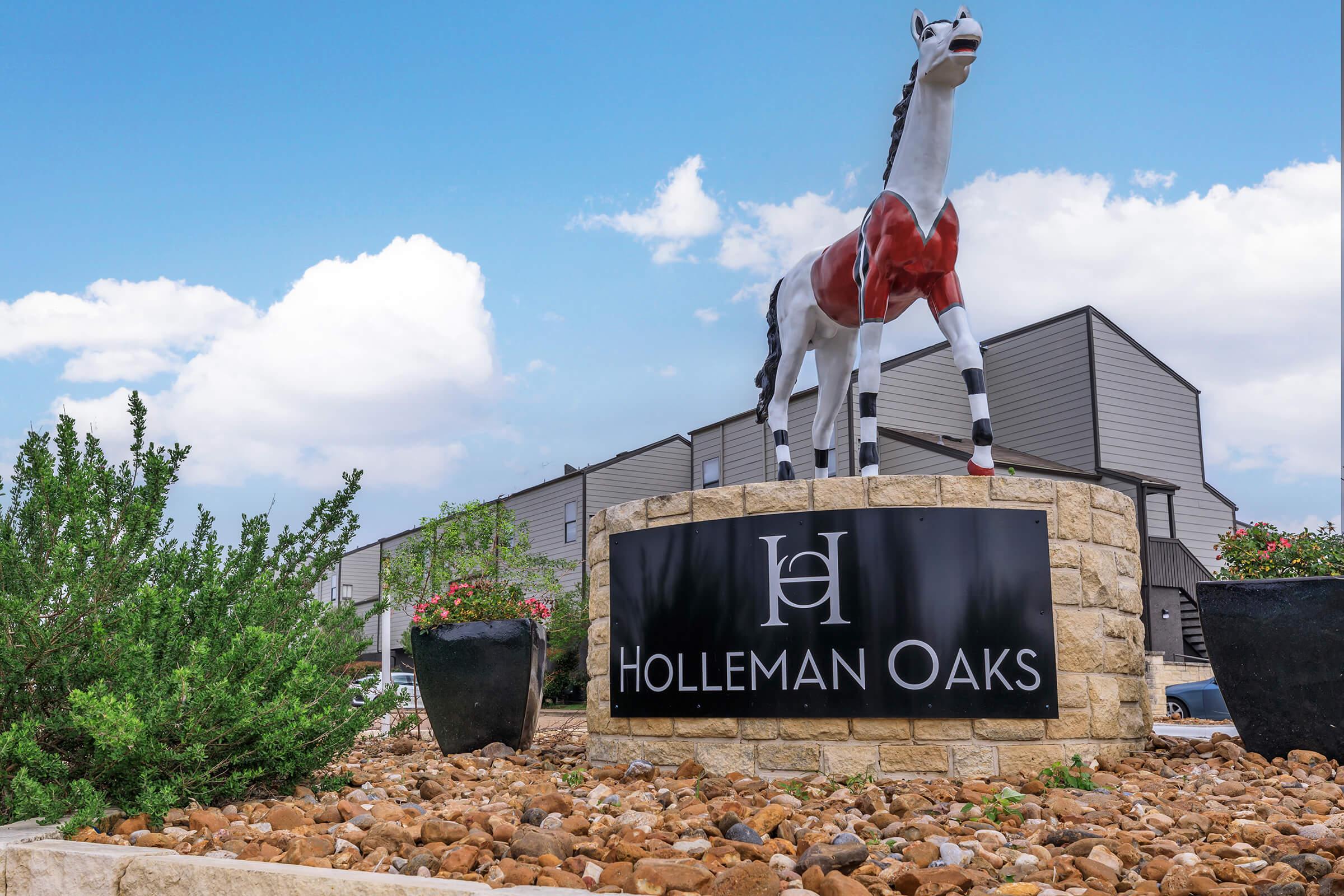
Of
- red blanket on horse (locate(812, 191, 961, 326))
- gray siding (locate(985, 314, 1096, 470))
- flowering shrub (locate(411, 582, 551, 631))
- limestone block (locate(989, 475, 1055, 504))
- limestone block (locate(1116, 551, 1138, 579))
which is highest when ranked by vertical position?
gray siding (locate(985, 314, 1096, 470))

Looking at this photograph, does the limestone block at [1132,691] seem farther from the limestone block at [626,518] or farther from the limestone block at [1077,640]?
the limestone block at [626,518]

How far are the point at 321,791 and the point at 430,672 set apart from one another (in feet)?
6.30

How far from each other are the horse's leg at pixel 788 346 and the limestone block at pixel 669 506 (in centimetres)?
98

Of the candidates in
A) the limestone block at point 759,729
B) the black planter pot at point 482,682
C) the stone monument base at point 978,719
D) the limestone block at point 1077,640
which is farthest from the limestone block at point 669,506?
the limestone block at point 1077,640

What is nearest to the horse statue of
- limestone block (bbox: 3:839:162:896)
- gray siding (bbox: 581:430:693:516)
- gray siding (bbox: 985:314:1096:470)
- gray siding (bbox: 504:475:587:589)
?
limestone block (bbox: 3:839:162:896)

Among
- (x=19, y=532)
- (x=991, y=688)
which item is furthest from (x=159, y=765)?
(x=991, y=688)

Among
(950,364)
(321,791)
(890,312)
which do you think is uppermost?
(950,364)

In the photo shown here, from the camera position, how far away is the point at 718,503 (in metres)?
6.33

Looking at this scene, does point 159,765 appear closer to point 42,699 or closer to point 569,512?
point 42,699

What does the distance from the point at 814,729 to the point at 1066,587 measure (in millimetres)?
1585

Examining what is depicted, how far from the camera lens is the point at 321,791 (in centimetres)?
577

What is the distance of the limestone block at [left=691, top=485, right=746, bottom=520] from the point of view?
6.25 m

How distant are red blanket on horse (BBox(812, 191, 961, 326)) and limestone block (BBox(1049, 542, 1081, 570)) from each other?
165cm

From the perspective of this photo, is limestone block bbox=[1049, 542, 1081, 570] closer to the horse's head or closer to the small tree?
the horse's head
